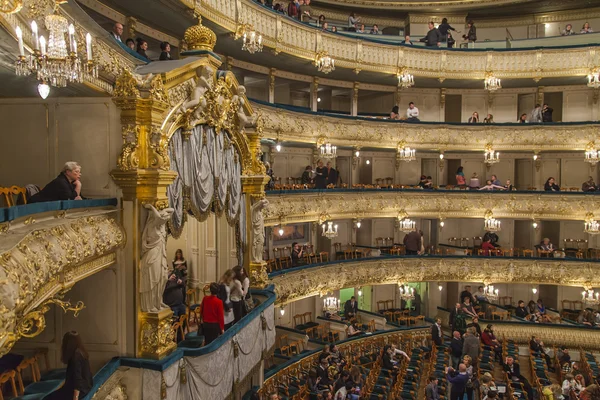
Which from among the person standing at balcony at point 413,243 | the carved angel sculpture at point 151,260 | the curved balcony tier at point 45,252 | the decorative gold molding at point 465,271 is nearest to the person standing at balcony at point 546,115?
the decorative gold molding at point 465,271

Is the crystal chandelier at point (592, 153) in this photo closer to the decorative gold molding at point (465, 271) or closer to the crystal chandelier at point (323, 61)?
the decorative gold molding at point (465, 271)

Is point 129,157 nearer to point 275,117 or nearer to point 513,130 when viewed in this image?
point 275,117

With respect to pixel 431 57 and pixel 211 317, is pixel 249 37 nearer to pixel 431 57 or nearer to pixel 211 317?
pixel 211 317

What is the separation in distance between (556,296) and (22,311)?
95.6 feet

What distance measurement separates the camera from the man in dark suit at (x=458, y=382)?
1336cm

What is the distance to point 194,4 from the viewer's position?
14.9 meters

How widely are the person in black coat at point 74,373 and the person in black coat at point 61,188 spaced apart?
2092mm

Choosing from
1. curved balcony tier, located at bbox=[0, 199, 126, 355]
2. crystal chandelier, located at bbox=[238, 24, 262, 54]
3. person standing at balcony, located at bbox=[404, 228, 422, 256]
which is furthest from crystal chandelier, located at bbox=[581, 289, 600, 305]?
curved balcony tier, located at bbox=[0, 199, 126, 355]

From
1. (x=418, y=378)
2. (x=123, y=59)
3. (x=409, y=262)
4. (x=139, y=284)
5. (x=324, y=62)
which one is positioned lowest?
(x=418, y=378)

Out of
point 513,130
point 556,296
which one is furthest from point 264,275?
point 556,296

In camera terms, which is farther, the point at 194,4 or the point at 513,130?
the point at 513,130

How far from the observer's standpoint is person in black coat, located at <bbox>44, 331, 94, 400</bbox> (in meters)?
6.79

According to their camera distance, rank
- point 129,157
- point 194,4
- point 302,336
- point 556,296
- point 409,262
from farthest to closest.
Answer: point 556,296 < point 409,262 < point 302,336 < point 194,4 < point 129,157

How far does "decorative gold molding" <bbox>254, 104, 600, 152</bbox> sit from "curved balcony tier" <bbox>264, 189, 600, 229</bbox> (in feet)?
8.44
